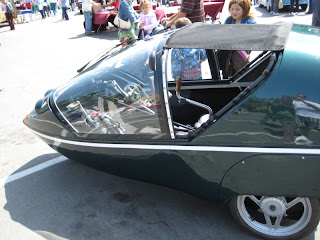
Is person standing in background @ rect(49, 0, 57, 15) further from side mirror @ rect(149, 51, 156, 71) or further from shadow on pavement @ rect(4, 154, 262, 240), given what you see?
side mirror @ rect(149, 51, 156, 71)

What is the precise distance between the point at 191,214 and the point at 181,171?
0.58 m

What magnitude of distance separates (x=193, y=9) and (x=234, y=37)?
3.30 meters

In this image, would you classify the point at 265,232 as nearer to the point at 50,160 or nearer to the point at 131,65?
the point at 131,65

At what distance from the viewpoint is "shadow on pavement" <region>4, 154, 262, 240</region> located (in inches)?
111

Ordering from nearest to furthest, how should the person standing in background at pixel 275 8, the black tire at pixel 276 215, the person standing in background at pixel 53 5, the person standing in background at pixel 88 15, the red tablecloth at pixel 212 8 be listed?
the black tire at pixel 276 215 < the red tablecloth at pixel 212 8 < the person standing in background at pixel 88 15 < the person standing in background at pixel 275 8 < the person standing in background at pixel 53 5

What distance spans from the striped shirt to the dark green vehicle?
2.57 metres

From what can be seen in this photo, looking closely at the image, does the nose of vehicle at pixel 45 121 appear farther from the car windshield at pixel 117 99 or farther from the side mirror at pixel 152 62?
the side mirror at pixel 152 62

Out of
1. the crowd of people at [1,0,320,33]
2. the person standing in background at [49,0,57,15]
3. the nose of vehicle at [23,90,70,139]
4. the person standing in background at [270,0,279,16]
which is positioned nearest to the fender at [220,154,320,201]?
the nose of vehicle at [23,90,70,139]

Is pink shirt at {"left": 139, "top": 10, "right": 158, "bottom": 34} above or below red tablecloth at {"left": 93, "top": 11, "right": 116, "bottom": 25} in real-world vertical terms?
above

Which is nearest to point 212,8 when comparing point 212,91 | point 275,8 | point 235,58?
point 275,8

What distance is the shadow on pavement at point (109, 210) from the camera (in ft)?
9.29

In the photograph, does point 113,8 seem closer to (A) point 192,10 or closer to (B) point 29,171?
(A) point 192,10


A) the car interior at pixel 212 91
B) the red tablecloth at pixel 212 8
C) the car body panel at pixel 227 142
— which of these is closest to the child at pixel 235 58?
the car interior at pixel 212 91

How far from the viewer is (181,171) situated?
2.64 metres
